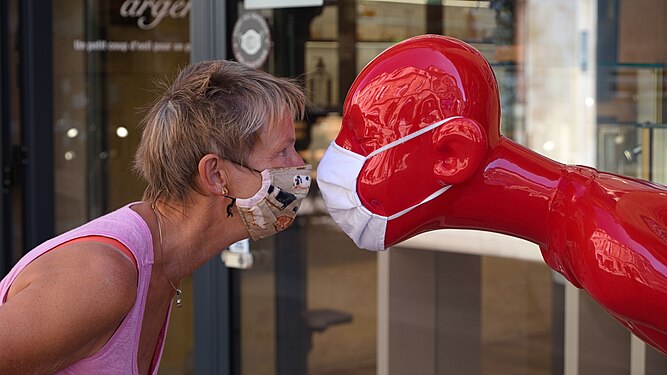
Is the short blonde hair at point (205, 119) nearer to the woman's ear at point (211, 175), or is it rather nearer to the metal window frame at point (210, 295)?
the woman's ear at point (211, 175)

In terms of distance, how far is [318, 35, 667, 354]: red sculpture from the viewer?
64.1 inches

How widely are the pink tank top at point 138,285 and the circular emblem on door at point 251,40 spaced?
1.70m

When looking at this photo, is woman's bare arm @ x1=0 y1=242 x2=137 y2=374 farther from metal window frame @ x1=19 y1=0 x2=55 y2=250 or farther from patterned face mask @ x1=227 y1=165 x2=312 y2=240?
metal window frame @ x1=19 y1=0 x2=55 y2=250

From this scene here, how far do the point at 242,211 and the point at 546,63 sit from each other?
127 centimetres

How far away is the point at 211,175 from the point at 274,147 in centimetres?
13

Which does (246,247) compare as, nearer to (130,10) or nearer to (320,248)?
(320,248)

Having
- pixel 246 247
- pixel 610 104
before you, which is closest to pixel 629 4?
pixel 610 104

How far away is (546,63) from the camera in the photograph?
2930 millimetres

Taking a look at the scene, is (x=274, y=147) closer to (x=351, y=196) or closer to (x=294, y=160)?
(x=294, y=160)

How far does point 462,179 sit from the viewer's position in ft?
5.53

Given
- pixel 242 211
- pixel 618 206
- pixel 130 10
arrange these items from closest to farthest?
pixel 618 206 → pixel 242 211 → pixel 130 10

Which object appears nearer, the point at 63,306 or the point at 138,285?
the point at 63,306

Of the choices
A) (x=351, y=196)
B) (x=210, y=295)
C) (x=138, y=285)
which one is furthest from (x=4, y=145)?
(x=351, y=196)

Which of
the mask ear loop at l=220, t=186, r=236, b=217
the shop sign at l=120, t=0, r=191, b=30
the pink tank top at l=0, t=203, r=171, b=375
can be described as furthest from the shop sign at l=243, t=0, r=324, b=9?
the pink tank top at l=0, t=203, r=171, b=375
